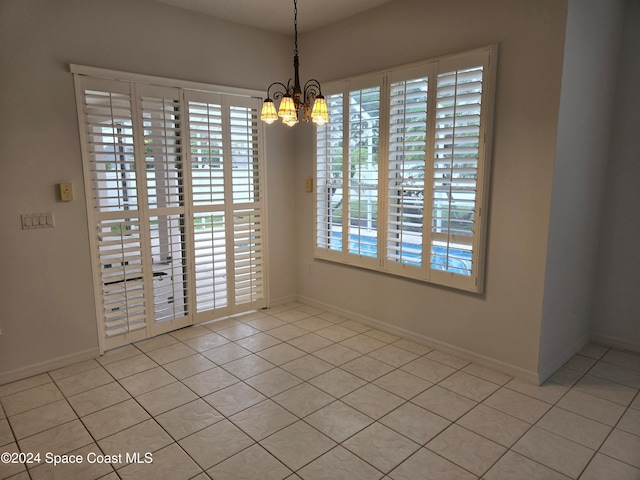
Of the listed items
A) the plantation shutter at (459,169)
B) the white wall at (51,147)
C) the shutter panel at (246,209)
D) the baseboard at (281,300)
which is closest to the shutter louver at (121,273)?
the white wall at (51,147)

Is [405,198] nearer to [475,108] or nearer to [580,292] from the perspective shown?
[475,108]

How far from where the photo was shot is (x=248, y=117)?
4309mm

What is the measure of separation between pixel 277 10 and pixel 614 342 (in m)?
4.21

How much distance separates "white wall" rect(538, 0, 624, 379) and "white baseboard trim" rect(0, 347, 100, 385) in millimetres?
3561

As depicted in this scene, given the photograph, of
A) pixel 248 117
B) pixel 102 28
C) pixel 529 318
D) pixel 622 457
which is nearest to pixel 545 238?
pixel 529 318

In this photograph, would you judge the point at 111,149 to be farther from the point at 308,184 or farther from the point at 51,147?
the point at 308,184

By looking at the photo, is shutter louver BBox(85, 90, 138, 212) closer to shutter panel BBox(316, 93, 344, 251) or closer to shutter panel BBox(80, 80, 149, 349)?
shutter panel BBox(80, 80, 149, 349)

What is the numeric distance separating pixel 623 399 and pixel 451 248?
1.52 metres

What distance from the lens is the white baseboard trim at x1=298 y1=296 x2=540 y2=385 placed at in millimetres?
3125

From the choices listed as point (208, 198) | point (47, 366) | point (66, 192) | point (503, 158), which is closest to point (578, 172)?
point (503, 158)

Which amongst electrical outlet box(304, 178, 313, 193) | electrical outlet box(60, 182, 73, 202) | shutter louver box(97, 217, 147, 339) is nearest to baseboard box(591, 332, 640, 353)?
Result: electrical outlet box(304, 178, 313, 193)

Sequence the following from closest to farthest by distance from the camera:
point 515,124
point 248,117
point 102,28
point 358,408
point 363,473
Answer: point 363,473
point 358,408
point 515,124
point 102,28
point 248,117

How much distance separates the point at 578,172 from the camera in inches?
125

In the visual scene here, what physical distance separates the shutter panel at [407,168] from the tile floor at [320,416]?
0.94m
